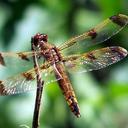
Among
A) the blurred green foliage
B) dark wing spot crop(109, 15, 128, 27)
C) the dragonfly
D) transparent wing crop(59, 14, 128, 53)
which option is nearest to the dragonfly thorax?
the dragonfly

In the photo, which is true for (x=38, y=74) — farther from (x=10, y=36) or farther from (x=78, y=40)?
(x=10, y=36)

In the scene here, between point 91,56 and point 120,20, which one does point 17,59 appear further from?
point 120,20

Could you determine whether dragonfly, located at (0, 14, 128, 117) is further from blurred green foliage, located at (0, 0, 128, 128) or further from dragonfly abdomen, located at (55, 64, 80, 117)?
blurred green foliage, located at (0, 0, 128, 128)

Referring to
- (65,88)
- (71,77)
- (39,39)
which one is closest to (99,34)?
(65,88)

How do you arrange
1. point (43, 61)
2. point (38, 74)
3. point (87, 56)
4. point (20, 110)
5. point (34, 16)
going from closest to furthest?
point (38, 74), point (43, 61), point (87, 56), point (20, 110), point (34, 16)

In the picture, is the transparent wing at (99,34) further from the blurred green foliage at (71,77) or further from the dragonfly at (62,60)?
the blurred green foliage at (71,77)

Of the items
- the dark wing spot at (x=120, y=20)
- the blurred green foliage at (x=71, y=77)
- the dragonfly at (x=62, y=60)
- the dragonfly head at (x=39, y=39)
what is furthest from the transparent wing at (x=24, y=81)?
the blurred green foliage at (x=71, y=77)

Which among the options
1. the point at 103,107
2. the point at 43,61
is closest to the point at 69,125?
the point at 103,107
